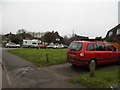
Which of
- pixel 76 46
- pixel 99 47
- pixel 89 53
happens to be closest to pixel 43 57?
pixel 76 46

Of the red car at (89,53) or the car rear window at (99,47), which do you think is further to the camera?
the car rear window at (99,47)

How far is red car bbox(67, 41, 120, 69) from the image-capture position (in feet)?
30.2

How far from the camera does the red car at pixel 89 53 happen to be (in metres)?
9.20

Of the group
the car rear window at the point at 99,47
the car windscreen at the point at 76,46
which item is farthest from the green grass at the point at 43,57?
the car rear window at the point at 99,47

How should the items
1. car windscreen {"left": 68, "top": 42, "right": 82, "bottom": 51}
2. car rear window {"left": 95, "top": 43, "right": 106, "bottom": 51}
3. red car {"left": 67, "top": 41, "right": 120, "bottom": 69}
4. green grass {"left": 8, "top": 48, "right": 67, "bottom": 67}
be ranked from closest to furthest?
red car {"left": 67, "top": 41, "right": 120, "bottom": 69}, car windscreen {"left": 68, "top": 42, "right": 82, "bottom": 51}, car rear window {"left": 95, "top": 43, "right": 106, "bottom": 51}, green grass {"left": 8, "top": 48, "right": 67, "bottom": 67}

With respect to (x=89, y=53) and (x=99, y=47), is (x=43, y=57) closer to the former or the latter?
(x=99, y=47)

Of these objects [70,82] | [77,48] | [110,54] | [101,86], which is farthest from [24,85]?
[110,54]

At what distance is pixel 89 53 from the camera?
30.4 ft

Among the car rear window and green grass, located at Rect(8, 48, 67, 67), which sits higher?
the car rear window

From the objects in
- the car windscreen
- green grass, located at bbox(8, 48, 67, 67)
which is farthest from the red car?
green grass, located at bbox(8, 48, 67, 67)

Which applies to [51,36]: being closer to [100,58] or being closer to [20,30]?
[20,30]

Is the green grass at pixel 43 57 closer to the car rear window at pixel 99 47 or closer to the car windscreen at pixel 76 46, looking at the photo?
the car windscreen at pixel 76 46

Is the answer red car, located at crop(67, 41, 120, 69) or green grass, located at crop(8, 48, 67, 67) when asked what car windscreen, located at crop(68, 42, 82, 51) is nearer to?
red car, located at crop(67, 41, 120, 69)

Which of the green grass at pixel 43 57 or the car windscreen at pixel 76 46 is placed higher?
the car windscreen at pixel 76 46
